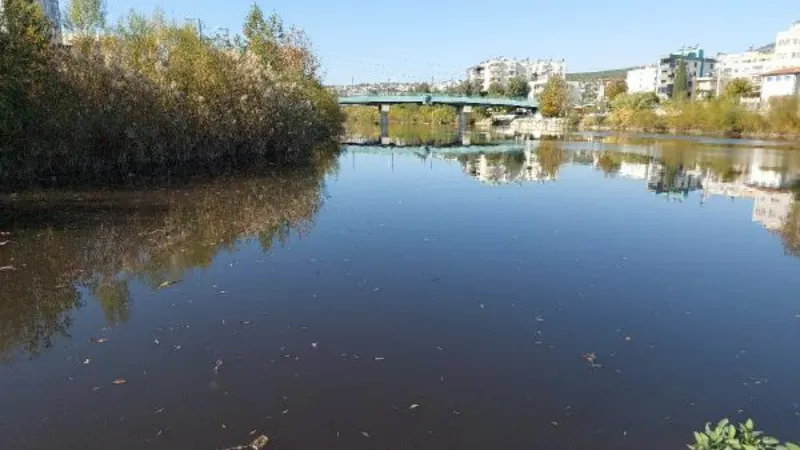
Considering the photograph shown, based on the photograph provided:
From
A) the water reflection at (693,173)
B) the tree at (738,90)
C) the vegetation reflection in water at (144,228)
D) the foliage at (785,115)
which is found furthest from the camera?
the tree at (738,90)

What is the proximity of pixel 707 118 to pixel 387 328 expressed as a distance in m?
89.6

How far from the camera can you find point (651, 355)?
7.08m

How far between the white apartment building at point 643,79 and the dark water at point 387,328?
166 meters

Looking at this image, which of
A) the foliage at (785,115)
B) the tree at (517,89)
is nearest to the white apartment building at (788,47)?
the foliage at (785,115)

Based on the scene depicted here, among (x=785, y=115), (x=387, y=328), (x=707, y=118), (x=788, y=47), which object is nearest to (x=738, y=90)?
(x=707, y=118)

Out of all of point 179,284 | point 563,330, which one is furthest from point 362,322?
point 179,284

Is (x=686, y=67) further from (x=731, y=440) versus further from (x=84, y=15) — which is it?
(x=731, y=440)

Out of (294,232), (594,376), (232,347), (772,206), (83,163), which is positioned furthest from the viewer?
(83,163)

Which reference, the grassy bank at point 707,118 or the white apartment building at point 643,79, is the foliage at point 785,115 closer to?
the grassy bank at point 707,118

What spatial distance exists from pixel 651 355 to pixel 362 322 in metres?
3.90

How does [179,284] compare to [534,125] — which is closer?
[179,284]

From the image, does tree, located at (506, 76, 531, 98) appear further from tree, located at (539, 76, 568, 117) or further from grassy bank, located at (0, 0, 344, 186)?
grassy bank, located at (0, 0, 344, 186)

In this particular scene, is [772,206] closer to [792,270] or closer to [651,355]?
[792,270]

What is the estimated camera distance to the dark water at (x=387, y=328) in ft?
17.7
